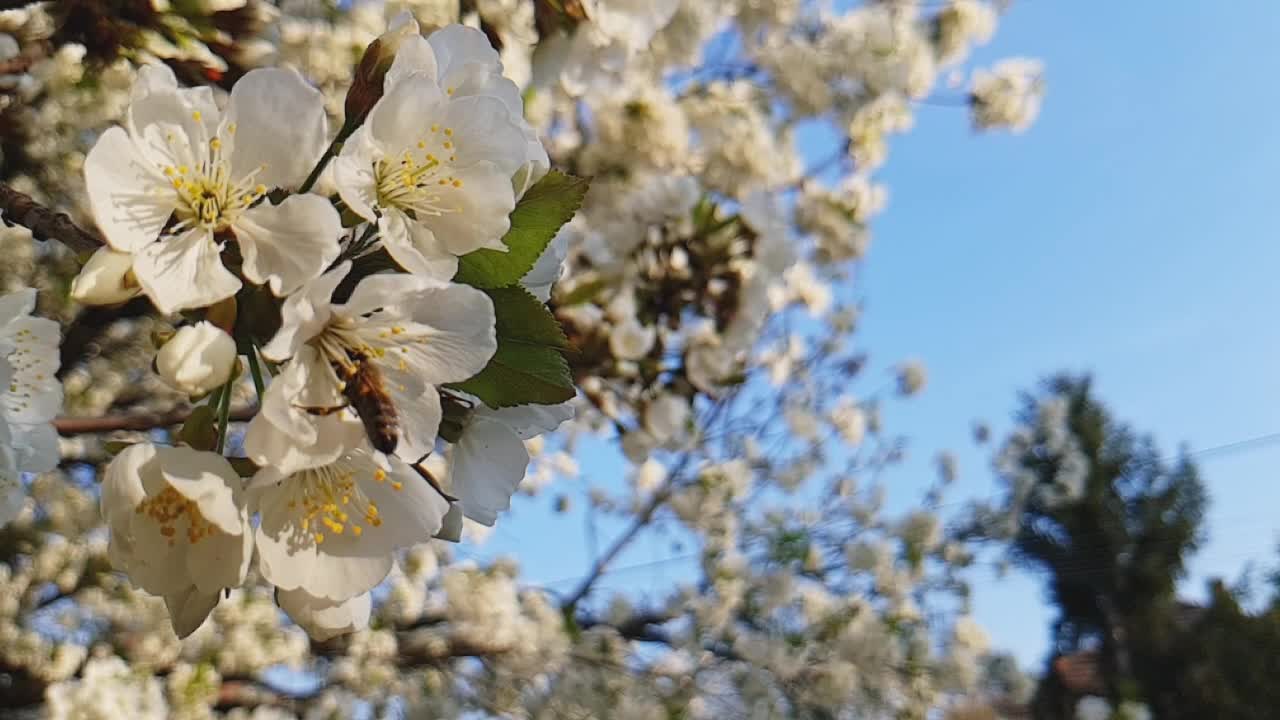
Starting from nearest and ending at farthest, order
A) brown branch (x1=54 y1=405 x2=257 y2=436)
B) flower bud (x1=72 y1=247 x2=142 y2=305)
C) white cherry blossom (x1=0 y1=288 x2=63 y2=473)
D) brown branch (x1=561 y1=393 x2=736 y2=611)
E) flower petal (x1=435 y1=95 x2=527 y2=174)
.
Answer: flower bud (x1=72 y1=247 x2=142 y2=305) < flower petal (x1=435 y1=95 x2=527 y2=174) < white cherry blossom (x1=0 y1=288 x2=63 y2=473) < brown branch (x1=54 y1=405 x2=257 y2=436) < brown branch (x1=561 y1=393 x2=736 y2=611)

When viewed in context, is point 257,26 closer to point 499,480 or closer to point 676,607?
point 499,480

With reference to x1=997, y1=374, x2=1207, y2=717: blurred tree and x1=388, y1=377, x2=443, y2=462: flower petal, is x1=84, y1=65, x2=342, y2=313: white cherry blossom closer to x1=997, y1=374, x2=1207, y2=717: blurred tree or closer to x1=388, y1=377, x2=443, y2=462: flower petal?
x1=388, y1=377, x2=443, y2=462: flower petal

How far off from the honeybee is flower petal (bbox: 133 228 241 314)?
0.08 m

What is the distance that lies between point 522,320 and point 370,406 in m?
0.13

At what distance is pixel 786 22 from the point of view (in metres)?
3.53

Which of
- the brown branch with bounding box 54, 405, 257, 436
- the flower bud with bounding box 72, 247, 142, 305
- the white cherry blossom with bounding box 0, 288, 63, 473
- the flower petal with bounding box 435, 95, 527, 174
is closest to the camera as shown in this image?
the flower bud with bounding box 72, 247, 142, 305

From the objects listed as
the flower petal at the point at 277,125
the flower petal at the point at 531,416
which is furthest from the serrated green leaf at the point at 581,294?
the flower petal at the point at 277,125

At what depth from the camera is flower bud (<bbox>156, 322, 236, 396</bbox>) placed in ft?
1.72

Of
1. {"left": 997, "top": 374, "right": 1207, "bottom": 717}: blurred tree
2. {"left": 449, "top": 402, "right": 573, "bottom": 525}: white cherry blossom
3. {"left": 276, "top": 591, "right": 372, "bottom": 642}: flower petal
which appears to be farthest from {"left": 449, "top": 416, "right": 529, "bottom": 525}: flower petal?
{"left": 997, "top": 374, "right": 1207, "bottom": 717}: blurred tree

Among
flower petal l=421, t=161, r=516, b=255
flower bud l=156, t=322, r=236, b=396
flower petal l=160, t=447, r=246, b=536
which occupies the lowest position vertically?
flower petal l=160, t=447, r=246, b=536

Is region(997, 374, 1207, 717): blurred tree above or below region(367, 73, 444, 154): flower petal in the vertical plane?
above

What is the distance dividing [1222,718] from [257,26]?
46.2 ft

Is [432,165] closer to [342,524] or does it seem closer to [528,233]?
[528,233]

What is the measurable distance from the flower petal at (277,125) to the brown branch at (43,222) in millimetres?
99
